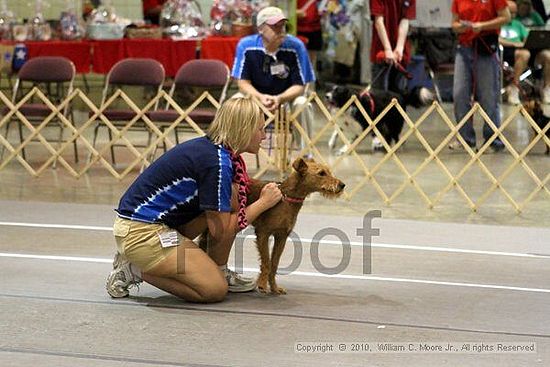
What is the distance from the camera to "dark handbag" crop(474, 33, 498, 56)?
8352 mm

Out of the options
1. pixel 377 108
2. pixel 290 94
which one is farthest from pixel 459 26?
pixel 290 94

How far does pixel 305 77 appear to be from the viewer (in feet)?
24.2

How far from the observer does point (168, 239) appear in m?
4.06

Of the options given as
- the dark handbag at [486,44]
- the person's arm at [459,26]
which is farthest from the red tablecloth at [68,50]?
the dark handbag at [486,44]

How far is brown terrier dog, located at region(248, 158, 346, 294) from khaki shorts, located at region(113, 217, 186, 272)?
355mm

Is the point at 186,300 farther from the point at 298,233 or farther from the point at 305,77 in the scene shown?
the point at 305,77

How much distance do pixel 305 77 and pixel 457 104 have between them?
1712mm

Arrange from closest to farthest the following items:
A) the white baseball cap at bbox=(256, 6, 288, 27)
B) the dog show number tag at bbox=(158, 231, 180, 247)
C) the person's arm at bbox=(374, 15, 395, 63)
Result: the dog show number tag at bbox=(158, 231, 180, 247) → the white baseball cap at bbox=(256, 6, 288, 27) → the person's arm at bbox=(374, 15, 395, 63)

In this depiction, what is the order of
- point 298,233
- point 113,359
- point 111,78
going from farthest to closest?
point 111,78 < point 298,233 < point 113,359

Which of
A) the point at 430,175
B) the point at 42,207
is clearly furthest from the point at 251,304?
the point at 430,175

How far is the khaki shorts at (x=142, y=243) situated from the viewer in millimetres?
4039

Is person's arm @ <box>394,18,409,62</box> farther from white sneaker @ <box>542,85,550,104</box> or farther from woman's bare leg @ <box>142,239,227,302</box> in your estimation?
woman's bare leg @ <box>142,239,227,302</box>

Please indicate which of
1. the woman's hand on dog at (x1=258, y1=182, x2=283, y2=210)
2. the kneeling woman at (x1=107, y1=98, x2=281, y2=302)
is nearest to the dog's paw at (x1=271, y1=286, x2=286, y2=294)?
the kneeling woman at (x1=107, y1=98, x2=281, y2=302)

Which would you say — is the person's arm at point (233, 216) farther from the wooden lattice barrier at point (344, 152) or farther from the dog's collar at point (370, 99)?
the dog's collar at point (370, 99)
